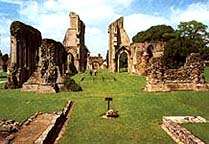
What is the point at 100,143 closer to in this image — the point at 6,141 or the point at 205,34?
the point at 6,141

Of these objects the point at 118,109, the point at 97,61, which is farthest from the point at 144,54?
the point at 97,61

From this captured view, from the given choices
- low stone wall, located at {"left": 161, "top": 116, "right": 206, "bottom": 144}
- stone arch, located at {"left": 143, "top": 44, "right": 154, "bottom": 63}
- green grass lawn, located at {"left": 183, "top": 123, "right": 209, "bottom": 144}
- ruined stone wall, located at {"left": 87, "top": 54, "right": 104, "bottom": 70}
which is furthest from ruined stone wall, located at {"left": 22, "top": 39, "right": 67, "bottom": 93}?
ruined stone wall, located at {"left": 87, "top": 54, "right": 104, "bottom": 70}

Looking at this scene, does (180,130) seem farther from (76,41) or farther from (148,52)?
(76,41)

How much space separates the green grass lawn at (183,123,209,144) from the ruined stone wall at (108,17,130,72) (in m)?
51.0

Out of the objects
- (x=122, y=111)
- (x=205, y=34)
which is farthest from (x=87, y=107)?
(x=205, y=34)

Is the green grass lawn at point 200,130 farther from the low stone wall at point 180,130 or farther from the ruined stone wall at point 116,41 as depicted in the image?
the ruined stone wall at point 116,41

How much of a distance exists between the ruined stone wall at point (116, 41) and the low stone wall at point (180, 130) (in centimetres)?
4929

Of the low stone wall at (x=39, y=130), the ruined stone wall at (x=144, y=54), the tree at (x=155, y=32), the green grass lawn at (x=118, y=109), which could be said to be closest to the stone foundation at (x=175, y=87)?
the green grass lawn at (x=118, y=109)

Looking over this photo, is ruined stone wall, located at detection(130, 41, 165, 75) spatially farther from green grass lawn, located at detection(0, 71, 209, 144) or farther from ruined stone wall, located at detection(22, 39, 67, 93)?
green grass lawn, located at detection(0, 71, 209, 144)

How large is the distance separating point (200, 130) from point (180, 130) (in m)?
1.44

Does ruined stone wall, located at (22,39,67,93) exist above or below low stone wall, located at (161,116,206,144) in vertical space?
above

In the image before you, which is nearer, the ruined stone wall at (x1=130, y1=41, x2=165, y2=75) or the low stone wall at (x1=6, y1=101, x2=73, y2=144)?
the low stone wall at (x1=6, y1=101, x2=73, y2=144)

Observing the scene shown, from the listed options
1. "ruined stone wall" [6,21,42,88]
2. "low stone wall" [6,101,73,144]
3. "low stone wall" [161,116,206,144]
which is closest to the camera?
"low stone wall" [161,116,206,144]

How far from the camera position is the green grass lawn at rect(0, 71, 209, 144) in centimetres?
2058
